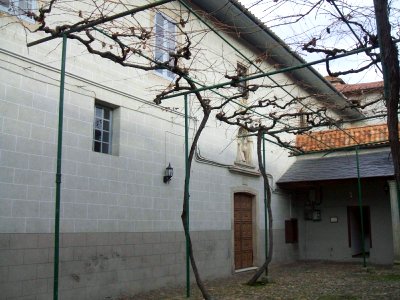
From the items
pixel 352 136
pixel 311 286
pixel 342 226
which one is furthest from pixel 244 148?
pixel 342 226

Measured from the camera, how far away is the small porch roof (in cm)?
1291

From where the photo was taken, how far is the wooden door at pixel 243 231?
11.6m

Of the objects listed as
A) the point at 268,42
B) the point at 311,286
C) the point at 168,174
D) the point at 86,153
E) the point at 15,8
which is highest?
the point at 268,42

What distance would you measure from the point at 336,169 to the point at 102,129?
342 inches

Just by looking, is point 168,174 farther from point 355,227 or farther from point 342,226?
point 355,227

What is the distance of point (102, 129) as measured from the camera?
798 centimetres

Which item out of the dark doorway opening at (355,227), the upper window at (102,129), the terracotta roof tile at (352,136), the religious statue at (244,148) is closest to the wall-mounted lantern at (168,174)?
the upper window at (102,129)

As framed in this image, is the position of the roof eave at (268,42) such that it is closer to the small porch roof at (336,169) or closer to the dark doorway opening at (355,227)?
the small porch roof at (336,169)

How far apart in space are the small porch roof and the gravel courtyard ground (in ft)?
8.82

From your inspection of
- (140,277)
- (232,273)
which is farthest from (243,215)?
(140,277)

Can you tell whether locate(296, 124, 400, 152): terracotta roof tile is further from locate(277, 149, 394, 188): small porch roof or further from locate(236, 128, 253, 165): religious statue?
locate(236, 128, 253, 165): religious statue

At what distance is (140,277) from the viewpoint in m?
8.06

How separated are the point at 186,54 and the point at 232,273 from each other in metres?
6.46

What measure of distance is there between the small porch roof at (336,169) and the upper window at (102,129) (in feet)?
25.0
